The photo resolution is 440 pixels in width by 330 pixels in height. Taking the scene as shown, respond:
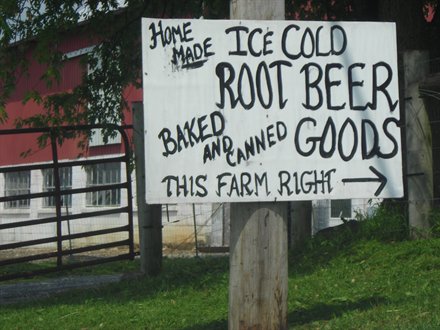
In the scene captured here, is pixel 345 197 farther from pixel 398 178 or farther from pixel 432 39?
pixel 432 39

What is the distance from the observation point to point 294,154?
21.6ft

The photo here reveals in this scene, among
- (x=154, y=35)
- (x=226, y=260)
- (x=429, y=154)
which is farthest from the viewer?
(x=226, y=260)

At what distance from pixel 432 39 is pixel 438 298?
6.15m

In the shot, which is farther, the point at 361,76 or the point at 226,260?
the point at 226,260

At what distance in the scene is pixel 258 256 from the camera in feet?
21.5

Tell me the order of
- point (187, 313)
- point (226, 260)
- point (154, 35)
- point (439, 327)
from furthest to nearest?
point (226, 260) < point (187, 313) < point (439, 327) < point (154, 35)

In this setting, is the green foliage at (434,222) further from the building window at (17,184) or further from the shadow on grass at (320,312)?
the building window at (17,184)

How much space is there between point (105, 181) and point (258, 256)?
2249cm

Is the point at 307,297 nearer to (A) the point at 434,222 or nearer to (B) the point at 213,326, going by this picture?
(B) the point at 213,326

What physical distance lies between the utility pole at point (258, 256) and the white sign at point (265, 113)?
0.10m

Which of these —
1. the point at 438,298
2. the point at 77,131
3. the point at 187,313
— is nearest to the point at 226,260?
the point at 77,131

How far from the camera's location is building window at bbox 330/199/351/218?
73.9 feet

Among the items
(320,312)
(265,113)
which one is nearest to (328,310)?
(320,312)

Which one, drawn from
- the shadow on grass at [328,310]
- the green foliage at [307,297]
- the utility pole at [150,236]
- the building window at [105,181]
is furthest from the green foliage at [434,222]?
the building window at [105,181]
